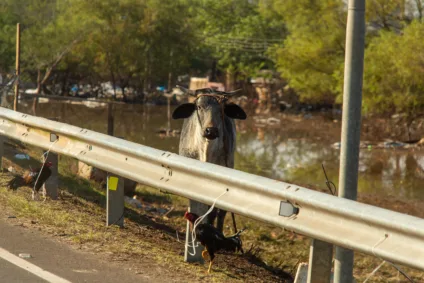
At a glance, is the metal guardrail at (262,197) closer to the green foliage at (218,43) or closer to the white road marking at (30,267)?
the white road marking at (30,267)

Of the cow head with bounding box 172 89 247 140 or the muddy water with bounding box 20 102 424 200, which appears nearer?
the cow head with bounding box 172 89 247 140

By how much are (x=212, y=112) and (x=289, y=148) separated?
25070 millimetres

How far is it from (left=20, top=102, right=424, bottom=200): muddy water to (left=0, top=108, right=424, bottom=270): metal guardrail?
15.1m

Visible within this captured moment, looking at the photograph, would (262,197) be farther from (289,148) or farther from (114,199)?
(289,148)

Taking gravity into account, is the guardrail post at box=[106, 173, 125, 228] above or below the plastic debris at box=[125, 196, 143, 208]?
above

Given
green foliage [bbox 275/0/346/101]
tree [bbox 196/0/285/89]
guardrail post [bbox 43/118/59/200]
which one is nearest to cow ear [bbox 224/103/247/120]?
guardrail post [bbox 43/118/59/200]

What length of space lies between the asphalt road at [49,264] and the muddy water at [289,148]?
52.3 feet

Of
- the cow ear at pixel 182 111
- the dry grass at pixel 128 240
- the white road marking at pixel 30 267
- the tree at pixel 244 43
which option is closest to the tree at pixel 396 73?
the dry grass at pixel 128 240

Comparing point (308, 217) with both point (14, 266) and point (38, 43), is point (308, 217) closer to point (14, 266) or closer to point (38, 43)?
point (14, 266)

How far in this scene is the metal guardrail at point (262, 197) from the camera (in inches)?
196

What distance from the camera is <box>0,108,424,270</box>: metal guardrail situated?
196 inches

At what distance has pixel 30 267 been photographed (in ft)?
20.5

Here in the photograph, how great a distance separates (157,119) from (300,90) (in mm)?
9362

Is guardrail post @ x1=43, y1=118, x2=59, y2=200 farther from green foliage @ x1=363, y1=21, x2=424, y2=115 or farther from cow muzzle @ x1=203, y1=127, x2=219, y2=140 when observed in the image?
green foliage @ x1=363, y1=21, x2=424, y2=115
